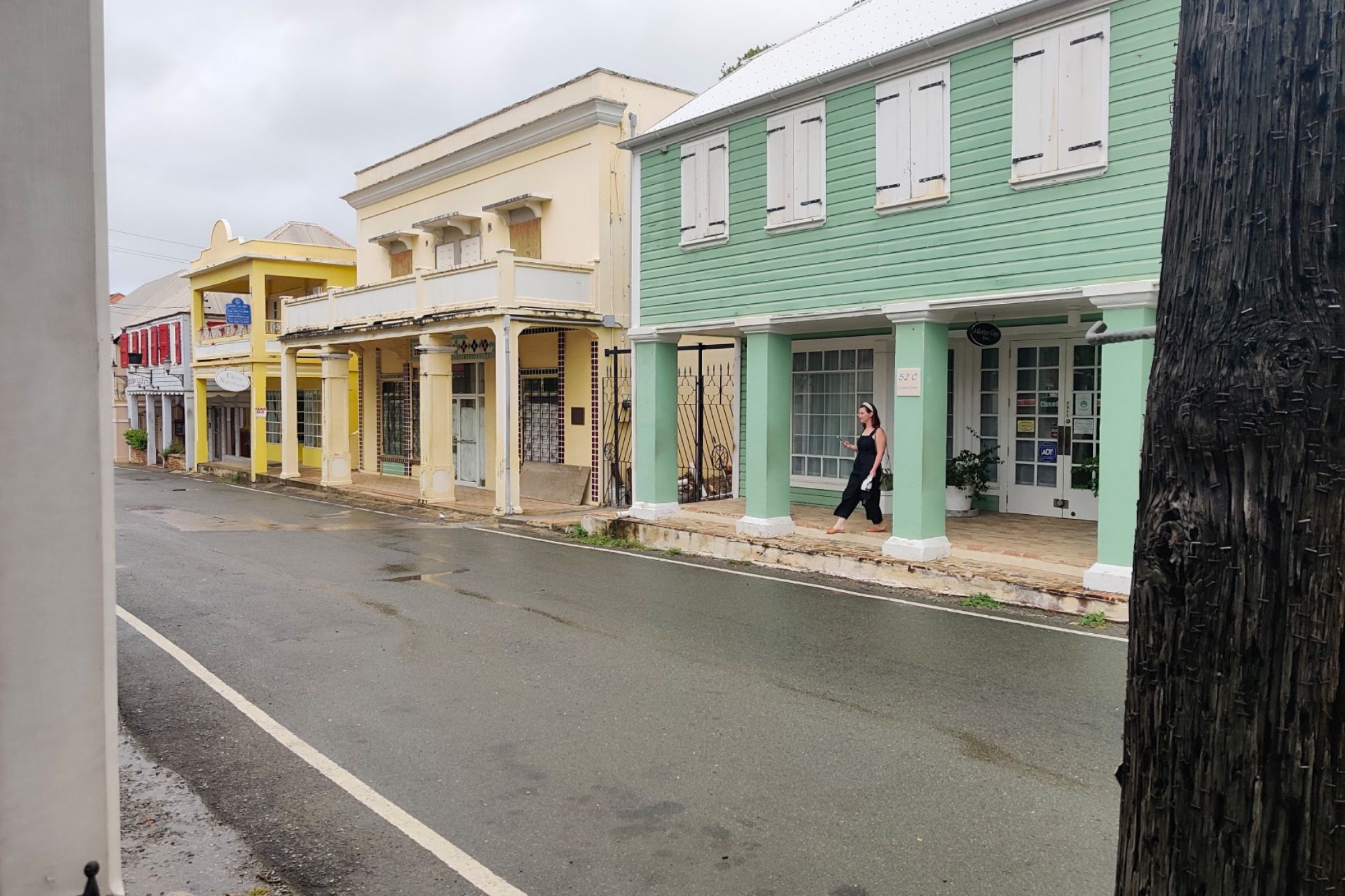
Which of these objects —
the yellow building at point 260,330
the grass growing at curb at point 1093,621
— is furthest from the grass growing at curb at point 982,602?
the yellow building at point 260,330

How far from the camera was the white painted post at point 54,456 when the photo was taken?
2.87 m

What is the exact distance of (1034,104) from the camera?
31.9ft

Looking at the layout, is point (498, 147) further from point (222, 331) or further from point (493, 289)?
point (222, 331)

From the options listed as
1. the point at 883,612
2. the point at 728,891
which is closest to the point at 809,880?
the point at 728,891

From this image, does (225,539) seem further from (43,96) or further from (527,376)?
(43,96)

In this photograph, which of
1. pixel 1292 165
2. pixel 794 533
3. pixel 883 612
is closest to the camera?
pixel 1292 165

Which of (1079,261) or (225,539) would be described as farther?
(225,539)

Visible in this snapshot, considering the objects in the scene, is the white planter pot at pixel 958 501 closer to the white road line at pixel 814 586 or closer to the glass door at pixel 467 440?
the white road line at pixel 814 586

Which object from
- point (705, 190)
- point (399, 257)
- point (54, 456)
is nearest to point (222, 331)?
point (399, 257)

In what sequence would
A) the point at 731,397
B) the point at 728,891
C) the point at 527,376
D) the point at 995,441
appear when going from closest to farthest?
the point at 728,891, the point at 995,441, the point at 731,397, the point at 527,376

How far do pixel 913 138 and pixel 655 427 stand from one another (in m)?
5.54

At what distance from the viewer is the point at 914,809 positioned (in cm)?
449

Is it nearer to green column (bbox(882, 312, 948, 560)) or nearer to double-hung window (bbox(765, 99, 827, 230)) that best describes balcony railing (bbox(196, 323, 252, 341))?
double-hung window (bbox(765, 99, 827, 230))

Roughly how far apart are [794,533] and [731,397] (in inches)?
206
